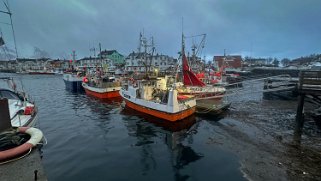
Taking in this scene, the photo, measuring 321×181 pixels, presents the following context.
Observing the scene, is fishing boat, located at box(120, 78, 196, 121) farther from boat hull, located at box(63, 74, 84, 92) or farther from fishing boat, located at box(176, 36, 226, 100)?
boat hull, located at box(63, 74, 84, 92)

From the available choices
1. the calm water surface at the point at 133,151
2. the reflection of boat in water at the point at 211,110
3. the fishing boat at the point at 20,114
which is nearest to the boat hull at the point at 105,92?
the calm water surface at the point at 133,151

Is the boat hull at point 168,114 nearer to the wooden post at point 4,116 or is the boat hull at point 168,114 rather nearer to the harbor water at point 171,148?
the harbor water at point 171,148

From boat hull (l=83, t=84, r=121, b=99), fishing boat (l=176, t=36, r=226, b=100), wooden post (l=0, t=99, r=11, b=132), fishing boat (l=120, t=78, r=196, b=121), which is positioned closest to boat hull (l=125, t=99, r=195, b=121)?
fishing boat (l=120, t=78, r=196, b=121)

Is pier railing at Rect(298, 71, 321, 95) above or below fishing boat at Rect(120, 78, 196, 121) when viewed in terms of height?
above

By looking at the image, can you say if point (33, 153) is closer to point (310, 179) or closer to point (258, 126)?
point (310, 179)

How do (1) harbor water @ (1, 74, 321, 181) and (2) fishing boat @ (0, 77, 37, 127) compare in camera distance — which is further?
(2) fishing boat @ (0, 77, 37, 127)

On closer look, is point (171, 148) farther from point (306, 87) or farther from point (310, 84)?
point (310, 84)

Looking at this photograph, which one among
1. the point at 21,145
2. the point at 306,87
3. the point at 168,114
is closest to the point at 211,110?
the point at 168,114

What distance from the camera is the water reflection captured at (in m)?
11.7

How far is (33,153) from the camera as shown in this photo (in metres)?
8.38

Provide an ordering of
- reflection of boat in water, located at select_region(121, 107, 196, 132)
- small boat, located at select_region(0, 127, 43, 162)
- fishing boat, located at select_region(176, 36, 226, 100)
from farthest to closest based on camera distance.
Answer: fishing boat, located at select_region(176, 36, 226, 100)
reflection of boat in water, located at select_region(121, 107, 196, 132)
small boat, located at select_region(0, 127, 43, 162)

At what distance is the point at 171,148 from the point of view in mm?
13875

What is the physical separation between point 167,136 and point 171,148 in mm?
2457

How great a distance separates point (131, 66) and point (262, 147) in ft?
360
